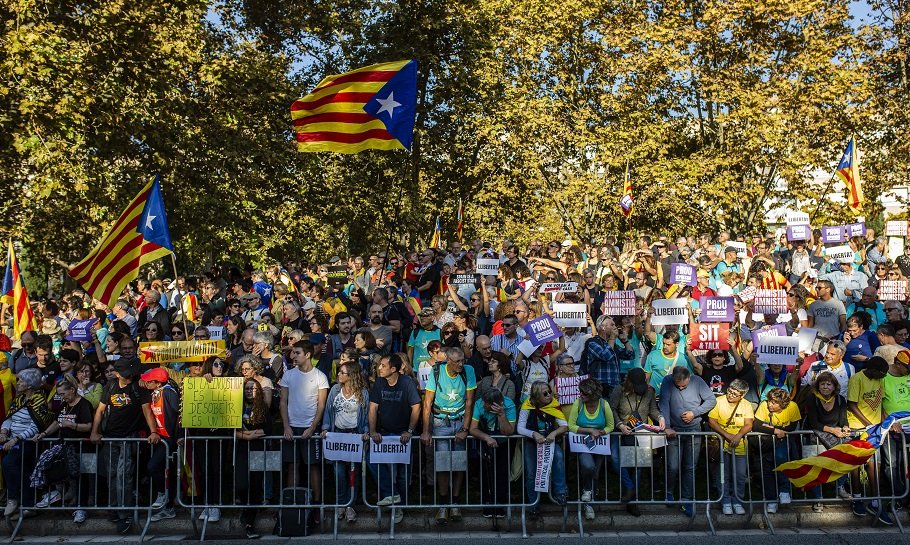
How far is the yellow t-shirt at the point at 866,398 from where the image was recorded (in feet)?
34.4

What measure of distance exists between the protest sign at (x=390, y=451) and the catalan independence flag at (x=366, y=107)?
15.4 ft

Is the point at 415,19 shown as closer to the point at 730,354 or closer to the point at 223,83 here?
the point at 223,83

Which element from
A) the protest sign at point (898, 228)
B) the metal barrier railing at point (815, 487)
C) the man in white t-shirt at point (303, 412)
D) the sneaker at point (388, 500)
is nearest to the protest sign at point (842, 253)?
the protest sign at point (898, 228)

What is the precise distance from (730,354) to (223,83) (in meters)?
17.9

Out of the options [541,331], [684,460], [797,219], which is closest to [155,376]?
[541,331]

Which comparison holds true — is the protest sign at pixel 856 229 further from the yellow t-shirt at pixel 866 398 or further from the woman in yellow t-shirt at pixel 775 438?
the woman in yellow t-shirt at pixel 775 438

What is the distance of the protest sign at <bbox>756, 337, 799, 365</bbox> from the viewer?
11.0 metres

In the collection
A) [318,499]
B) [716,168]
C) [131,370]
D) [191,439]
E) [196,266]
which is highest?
[716,168]

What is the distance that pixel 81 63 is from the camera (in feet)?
68.5

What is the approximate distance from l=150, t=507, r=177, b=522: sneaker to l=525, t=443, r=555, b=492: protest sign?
390cm

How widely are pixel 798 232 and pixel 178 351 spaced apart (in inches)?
502

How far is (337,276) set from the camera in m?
16.9

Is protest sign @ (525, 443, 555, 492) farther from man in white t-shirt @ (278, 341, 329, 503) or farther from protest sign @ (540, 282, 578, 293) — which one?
protest sign @ (540, 282, 578, 293)

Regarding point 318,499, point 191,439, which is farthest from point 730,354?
point 191,439
